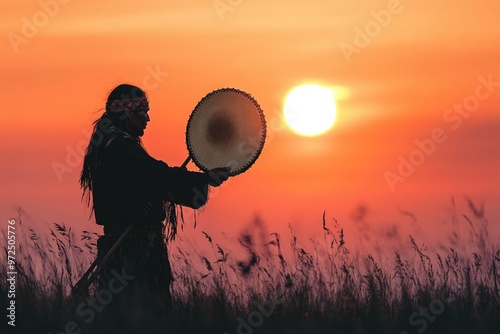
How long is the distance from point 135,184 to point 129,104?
703 mm

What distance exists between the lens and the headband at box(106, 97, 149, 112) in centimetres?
1094

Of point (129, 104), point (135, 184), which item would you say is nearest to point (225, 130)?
point (129, 104)

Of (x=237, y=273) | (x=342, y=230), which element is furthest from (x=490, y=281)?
(x=237, y=273)

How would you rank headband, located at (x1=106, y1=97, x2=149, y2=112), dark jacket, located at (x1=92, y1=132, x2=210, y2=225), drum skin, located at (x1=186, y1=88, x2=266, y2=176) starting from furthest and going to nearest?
drum skin, located at (x1=186, y1=88, x2=266, y2=176)
headband, located at (x1=106, y1=97, x2=149, y2=112)
dark jacket, located at (x1=92, y1=132, x2=210, y2=225)

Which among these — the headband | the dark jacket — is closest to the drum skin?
the dark jacket

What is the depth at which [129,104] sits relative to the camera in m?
10.9

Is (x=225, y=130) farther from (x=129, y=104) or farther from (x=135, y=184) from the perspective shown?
(x=135, y=184)

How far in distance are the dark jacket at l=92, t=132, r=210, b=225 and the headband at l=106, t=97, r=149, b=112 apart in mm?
237

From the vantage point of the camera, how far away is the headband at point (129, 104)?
431 inches

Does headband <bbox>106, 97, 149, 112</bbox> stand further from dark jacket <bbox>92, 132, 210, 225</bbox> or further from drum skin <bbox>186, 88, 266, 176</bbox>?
drum skin <bbox>186, 88, 266, 176</bbox>

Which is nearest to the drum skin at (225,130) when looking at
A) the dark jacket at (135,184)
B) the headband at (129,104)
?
the dark jacket at (135,184)

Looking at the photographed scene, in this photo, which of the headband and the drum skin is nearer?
the headband

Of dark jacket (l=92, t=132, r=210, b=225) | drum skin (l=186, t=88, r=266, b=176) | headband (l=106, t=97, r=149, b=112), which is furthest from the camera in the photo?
drum skin (l=186, t=88, r=266, b=176)

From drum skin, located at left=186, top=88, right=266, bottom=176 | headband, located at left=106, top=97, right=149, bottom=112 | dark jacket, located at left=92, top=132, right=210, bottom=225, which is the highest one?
headband, located at left=106, top=97, right=149, bottom=112
